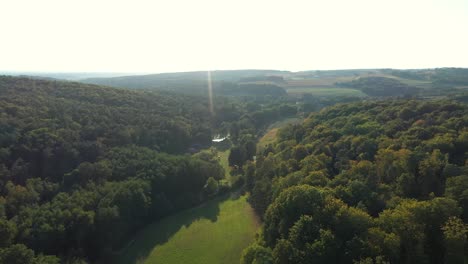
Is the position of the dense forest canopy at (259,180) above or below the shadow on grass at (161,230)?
above

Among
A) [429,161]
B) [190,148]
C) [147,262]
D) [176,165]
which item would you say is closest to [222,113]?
[190,148]

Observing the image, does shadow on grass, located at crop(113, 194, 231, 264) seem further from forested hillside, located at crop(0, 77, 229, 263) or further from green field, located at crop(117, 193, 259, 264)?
forested hillside, located at crop(0, 77, 229, 263)

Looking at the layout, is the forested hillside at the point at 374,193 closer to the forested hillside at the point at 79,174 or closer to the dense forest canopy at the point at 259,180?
the dense forest canopy at the point at 259,180

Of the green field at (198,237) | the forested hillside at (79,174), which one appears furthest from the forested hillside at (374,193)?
the forested hillside at (79,174)

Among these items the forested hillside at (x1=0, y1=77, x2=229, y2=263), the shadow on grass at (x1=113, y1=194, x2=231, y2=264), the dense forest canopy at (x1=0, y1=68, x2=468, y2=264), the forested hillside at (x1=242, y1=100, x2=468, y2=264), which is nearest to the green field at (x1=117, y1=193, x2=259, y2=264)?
the shadow on grass at (x1=113, y1=194, x2=231, y2=264)

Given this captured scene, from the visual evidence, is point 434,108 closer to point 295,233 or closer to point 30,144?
point 295,233

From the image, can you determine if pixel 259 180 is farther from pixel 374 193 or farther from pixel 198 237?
pixel 374 193

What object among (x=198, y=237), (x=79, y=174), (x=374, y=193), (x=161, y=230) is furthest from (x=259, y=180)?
(x=79, y=174)
